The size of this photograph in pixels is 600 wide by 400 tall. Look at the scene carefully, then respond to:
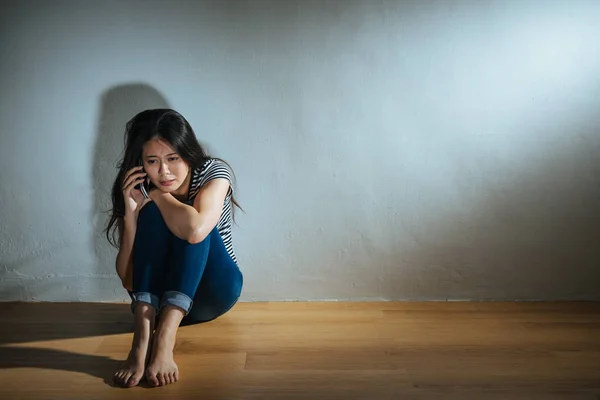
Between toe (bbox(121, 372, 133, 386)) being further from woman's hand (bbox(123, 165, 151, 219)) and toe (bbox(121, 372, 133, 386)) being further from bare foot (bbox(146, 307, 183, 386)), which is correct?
woman's hand (bbox(123, 165, 151, 219))

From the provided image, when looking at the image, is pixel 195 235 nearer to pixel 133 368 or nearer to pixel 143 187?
pixel 143 187

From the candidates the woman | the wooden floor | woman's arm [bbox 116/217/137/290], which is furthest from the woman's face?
the wooden floor

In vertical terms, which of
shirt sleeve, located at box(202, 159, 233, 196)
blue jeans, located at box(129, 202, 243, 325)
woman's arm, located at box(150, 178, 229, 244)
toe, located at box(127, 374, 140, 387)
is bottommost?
toe, located at box(127, 374, 140, 387)

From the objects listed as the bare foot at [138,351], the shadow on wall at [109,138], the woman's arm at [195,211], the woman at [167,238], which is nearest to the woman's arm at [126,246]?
the woman at [167,238]

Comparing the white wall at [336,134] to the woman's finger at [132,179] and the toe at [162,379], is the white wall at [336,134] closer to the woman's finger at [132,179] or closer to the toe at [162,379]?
the woman's finger at [132,179]

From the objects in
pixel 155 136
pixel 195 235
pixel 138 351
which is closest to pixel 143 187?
pixel 155 136

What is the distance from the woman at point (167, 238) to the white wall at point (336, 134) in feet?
0.77

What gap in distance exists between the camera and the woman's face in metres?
2.14

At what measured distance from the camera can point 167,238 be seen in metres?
2.03

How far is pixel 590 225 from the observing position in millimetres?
2537

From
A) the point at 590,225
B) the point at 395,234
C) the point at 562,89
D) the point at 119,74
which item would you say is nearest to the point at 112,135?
the point at 119,74

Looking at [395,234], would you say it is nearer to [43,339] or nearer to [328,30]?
[328,30]

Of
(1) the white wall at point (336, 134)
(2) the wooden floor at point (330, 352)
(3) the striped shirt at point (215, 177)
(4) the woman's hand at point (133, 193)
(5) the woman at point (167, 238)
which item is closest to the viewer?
(2) the wooden floor at point (330, 352)

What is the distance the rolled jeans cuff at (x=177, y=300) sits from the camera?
6.48 ft
